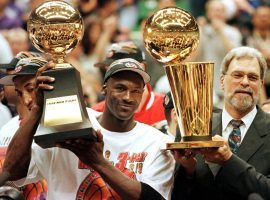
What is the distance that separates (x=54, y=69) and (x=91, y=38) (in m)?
7.02

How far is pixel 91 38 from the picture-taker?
12656mm

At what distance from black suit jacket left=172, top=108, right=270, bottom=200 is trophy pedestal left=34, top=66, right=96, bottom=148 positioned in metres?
0.71

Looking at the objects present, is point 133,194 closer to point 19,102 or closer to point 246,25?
point 19,102

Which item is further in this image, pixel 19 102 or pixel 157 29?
pixel 19 102

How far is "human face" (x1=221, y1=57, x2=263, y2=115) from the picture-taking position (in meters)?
6.25

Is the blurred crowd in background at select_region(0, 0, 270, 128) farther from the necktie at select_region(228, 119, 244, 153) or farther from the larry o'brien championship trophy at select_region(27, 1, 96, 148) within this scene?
the larry o'brien championship trophy at select_region(27, 1, 96, 148)

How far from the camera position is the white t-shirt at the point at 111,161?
594cm

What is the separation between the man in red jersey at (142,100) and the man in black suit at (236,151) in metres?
1.68

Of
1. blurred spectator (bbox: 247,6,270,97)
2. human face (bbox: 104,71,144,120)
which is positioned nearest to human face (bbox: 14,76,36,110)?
human face (bbox: 104,71,144,120)

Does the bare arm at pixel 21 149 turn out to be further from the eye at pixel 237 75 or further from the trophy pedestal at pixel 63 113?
the eye at pixel 237 75

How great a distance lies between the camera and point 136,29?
13273 millimetres

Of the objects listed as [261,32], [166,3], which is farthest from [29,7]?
[261,32]

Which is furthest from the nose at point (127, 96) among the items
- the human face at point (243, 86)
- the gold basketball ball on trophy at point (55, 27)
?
the human face at point (243, 86)

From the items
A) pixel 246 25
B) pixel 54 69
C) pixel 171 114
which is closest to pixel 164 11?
pixel 54 69
